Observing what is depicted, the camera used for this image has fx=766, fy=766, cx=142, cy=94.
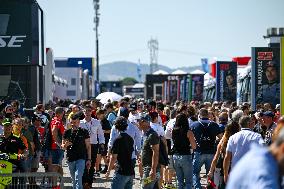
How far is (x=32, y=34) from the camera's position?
23.4 m

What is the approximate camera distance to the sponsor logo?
22375 millimetres

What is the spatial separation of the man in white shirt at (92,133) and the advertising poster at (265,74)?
26.2ft

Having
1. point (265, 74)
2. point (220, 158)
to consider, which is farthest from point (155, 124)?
point (265, 74)

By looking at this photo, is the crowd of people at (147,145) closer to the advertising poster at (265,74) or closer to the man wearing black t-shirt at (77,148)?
the man wearing black t-shirt at (77,148)

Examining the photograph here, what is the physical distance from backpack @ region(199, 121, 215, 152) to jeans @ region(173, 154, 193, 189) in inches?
26.4

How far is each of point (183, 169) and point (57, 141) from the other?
270 cm

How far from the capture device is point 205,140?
547 inches

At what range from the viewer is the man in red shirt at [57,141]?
1470 centimetres

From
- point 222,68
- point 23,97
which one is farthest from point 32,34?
point 222,68

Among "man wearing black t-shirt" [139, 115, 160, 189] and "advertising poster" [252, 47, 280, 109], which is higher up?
"advertising poster" [252, 47, 280, 109]

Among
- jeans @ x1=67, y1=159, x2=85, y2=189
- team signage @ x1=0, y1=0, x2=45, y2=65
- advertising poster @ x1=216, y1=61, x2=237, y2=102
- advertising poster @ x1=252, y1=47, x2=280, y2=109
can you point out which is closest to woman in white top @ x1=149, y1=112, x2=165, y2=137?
jeans @ x1=67, y1=159, x2=85, y2=189

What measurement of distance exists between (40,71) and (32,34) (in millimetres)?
6332

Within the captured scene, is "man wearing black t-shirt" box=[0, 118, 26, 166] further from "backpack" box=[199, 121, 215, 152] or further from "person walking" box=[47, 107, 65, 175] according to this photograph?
"backpack" box=[199, 121, 215, 152]

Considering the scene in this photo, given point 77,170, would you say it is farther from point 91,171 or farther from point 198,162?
point 91,171
